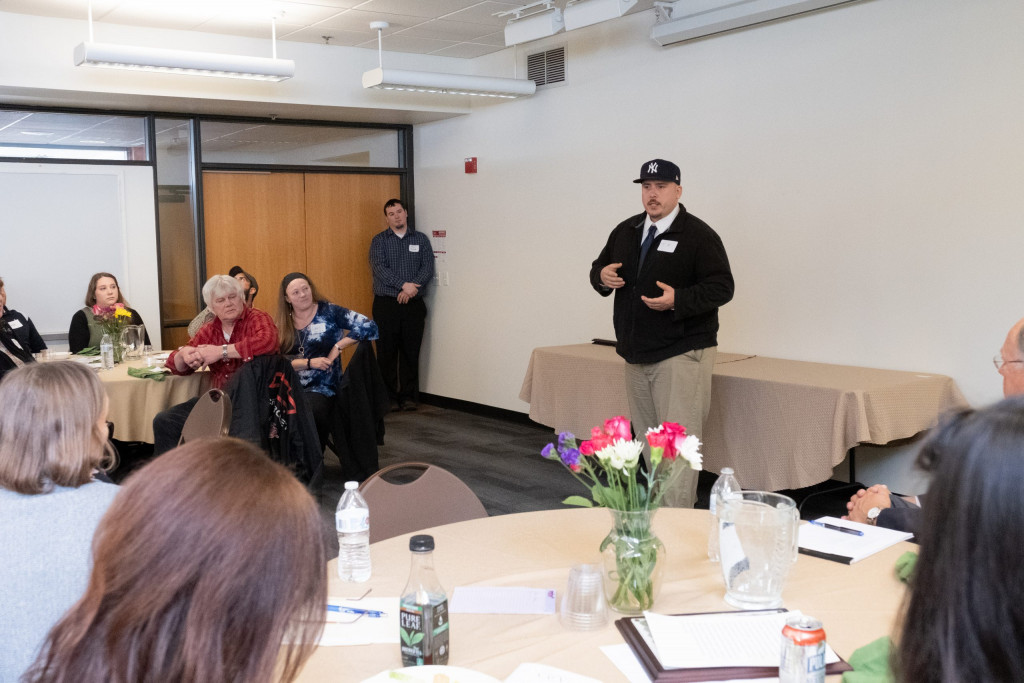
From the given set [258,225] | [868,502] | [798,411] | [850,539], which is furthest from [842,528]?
[258,225]

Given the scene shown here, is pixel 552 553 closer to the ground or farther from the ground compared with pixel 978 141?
closer to the ground

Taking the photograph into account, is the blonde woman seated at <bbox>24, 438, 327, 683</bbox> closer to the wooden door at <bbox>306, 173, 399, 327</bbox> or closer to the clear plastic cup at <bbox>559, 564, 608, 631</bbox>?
the clear plastic cup at <bbox>559, 564, 608, 631</bbox>

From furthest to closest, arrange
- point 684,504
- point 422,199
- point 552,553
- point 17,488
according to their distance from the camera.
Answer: point 422,199 → point 684,504 → point 552,553 → point 17,488

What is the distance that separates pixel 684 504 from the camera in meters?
4.23

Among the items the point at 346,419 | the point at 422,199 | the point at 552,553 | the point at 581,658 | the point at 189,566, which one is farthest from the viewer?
the point at 422,199

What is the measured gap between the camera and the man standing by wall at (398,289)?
7.93 metres

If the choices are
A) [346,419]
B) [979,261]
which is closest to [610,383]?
[346,419]

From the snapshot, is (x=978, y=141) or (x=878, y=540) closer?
(x=878, y=540)

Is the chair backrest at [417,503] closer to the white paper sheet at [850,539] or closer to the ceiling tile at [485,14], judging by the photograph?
the white paper sheet at [850,539]

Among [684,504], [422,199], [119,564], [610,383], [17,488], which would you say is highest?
[422,199]

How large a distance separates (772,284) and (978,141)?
4.40ft

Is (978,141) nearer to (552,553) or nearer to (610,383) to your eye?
(610,383)

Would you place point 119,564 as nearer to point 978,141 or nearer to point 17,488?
point 17,488

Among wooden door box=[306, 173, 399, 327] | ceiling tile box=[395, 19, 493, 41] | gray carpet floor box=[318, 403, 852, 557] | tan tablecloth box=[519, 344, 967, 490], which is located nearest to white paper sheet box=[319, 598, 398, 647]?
gray carpet floor box=[318, 403, 852, 557]
